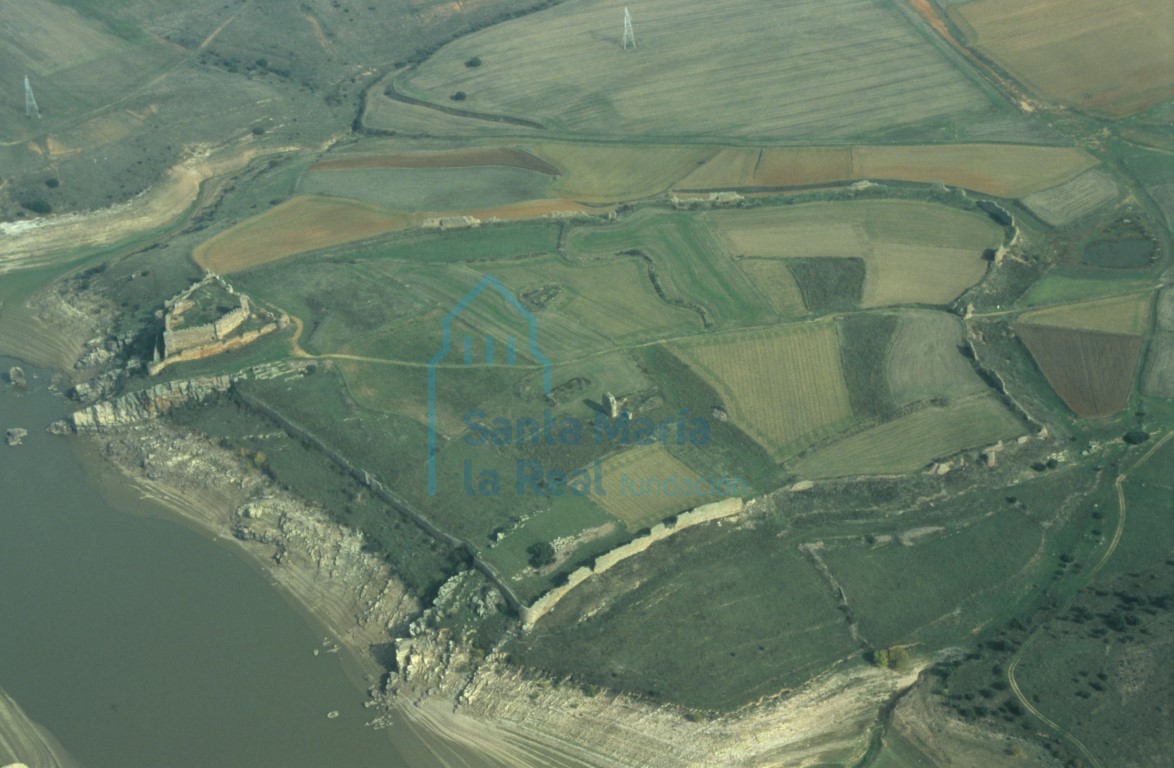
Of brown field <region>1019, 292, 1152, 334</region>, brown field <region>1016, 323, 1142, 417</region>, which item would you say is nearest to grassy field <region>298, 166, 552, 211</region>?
brown field <region>1019, 292, 1152, 334</region>

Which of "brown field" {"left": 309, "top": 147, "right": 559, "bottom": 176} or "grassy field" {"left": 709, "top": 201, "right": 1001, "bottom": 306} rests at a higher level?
"brown field" {"left": 309, "top": 147, "right": 559, "bottom": 176}

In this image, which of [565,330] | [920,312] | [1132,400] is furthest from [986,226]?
[565,330]

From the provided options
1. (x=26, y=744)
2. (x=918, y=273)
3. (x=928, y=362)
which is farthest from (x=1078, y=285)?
(x=26, y=744)

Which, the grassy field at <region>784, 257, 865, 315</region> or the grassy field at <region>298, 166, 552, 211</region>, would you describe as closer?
the grassy field at <region>784, 257, 865, 315</region>

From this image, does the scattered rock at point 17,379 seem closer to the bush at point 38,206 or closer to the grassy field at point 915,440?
the bush at point 38,206

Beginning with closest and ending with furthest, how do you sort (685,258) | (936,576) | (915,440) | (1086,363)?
(936,576), (915,440), (1086,363), (685,258)

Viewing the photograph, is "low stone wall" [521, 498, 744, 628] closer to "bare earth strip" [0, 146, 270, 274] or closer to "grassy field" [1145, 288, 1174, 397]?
"grassy field" [1145, 288, 1174, 397]

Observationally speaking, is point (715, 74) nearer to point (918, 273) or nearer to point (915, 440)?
point (918, 273)
